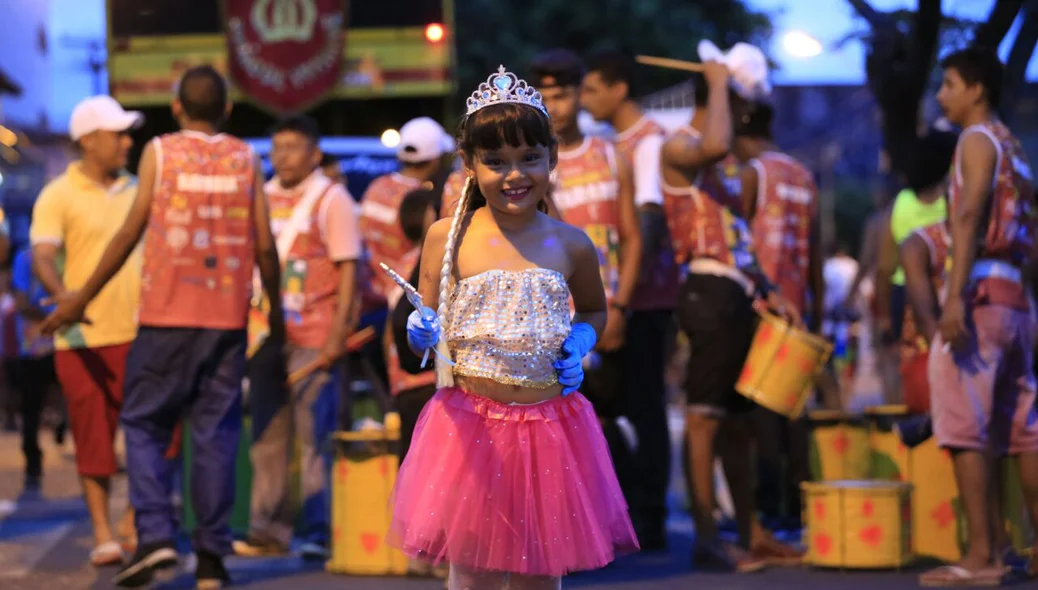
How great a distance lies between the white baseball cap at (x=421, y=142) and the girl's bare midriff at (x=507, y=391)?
5020 mm

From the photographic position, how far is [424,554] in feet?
17.3

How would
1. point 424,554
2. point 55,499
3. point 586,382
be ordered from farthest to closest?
point 55,499, point 586,382, point 424,554

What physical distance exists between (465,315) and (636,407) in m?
3.80

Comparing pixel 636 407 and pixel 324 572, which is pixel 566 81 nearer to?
pixel 636 407

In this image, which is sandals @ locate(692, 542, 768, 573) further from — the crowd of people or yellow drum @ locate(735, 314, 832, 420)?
yellow drum @ locate(735, 314, 832, 420)

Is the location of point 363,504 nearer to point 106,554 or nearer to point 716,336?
point 106,554

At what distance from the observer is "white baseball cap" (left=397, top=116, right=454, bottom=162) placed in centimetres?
1034

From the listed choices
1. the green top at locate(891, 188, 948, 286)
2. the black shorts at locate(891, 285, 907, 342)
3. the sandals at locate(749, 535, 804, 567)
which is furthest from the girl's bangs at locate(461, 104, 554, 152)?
the black shorts at locate(891, 285, 907, 342)

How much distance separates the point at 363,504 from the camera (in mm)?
8570

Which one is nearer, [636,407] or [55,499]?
[636,407]

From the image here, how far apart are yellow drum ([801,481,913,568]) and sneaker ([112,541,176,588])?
3.02 meters

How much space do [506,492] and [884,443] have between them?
4473 mm

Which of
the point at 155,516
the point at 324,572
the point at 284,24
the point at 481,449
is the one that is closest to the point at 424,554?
the point at 481,449

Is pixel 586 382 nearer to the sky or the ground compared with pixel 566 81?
nearer to the ground
